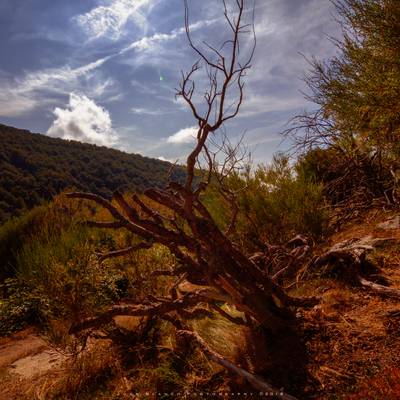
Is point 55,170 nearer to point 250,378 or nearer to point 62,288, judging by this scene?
point 62,288

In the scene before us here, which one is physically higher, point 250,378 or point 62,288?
point 62,288

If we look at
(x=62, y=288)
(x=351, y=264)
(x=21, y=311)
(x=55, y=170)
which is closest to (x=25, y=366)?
(x=62, y=288)

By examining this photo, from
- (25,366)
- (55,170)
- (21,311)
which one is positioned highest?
(55,170)

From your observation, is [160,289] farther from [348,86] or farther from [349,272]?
[348,86]

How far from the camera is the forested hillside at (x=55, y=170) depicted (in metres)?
30.7

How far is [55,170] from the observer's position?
41.9 metres

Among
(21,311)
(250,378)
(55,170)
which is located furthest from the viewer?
(55,170)

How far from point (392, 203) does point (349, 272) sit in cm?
308

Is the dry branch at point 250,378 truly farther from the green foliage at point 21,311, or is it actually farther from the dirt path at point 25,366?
the green foliage at point 21,311

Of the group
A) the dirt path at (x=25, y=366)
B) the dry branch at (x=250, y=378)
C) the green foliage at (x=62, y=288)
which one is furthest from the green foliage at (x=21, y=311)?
the dry branch at (x=250, y=378)

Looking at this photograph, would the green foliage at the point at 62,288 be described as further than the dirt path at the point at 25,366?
Yes

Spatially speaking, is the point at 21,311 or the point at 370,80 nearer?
the point at 370,80

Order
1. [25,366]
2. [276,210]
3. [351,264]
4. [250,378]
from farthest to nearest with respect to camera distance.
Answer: [276,210] → [25,366] → [351,264] → [250,378]

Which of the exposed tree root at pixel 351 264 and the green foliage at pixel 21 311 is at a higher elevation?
the exposed tree root at pixel 351 264
